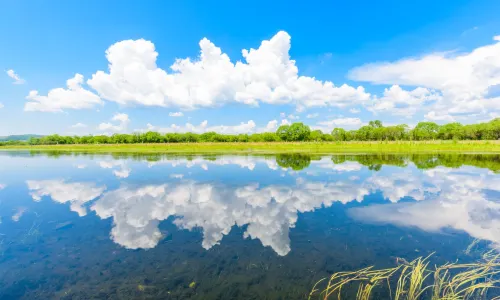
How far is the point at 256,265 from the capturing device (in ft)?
22.5

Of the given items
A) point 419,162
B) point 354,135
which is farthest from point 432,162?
point 354,135

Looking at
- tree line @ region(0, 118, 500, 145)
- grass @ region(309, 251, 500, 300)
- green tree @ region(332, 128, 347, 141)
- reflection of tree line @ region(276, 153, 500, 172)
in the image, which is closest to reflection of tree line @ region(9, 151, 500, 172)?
reflection of tree line @ region(276, 153, 500, 172)

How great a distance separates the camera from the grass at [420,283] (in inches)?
212

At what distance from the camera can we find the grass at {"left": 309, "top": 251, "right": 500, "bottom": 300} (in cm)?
539

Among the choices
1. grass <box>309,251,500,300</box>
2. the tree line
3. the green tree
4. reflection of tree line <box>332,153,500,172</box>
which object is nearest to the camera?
grass <box>309,251,500,300</box>

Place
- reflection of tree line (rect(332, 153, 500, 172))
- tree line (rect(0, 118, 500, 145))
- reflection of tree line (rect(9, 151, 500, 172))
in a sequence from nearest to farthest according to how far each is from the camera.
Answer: reflection of tree line (rect(332, 153, 500, 172)) → reflection of tree line (rect(9, 151, 500, 172)) → tree line (rect(0, 118, 500, 145))

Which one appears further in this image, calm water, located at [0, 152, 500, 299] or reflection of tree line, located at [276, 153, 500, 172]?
reflection of tree line, located at [276, 153, 500, 172]

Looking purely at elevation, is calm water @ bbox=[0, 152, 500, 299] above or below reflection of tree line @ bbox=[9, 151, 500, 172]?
below

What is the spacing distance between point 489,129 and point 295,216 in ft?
430

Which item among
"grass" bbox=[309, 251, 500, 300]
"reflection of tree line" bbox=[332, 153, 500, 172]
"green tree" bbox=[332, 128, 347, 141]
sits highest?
"green tree" bbox=[332, 128, 347, 141]

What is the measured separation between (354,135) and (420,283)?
481ft

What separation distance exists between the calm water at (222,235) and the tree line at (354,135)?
112077 mm

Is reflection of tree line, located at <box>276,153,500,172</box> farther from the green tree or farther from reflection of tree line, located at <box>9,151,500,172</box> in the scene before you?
the green tree

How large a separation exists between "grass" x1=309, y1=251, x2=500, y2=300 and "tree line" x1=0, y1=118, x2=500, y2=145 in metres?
118
